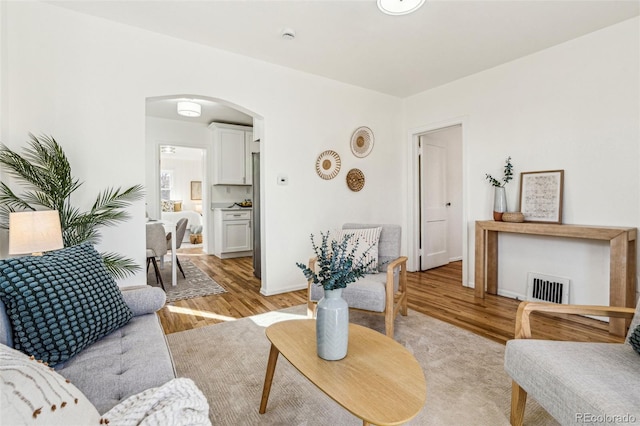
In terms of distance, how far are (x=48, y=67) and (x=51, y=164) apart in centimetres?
87

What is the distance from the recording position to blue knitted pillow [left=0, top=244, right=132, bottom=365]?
1.15m

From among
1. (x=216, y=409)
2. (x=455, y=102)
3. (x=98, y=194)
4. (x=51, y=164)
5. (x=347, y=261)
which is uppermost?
(x=455, y=102)

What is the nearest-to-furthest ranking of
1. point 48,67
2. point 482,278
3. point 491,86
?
1. point 48,67
2. point 482,278
3. point 491,86

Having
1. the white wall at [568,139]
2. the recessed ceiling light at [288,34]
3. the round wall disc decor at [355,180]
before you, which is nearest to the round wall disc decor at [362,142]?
the round wall disc decor at [355,180]

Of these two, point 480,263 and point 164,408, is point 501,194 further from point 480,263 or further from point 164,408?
point 164,408

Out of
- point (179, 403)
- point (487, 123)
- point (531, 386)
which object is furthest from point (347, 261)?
point (487, 123)

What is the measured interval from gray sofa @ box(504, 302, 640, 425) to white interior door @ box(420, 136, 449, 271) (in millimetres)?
3321

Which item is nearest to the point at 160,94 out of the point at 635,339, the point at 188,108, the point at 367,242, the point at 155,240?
the point at 188,108

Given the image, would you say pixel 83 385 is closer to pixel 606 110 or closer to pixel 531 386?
pixel 531 386

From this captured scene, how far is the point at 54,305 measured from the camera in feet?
3.94

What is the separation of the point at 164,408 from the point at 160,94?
113 inches

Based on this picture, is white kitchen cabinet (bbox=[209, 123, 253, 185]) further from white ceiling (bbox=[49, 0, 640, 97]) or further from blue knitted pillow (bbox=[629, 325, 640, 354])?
blue knitted pillow (bbox=[629, 325, 640, 354])

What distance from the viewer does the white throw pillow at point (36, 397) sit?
57 centimetres

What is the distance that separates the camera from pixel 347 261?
1.40 m
